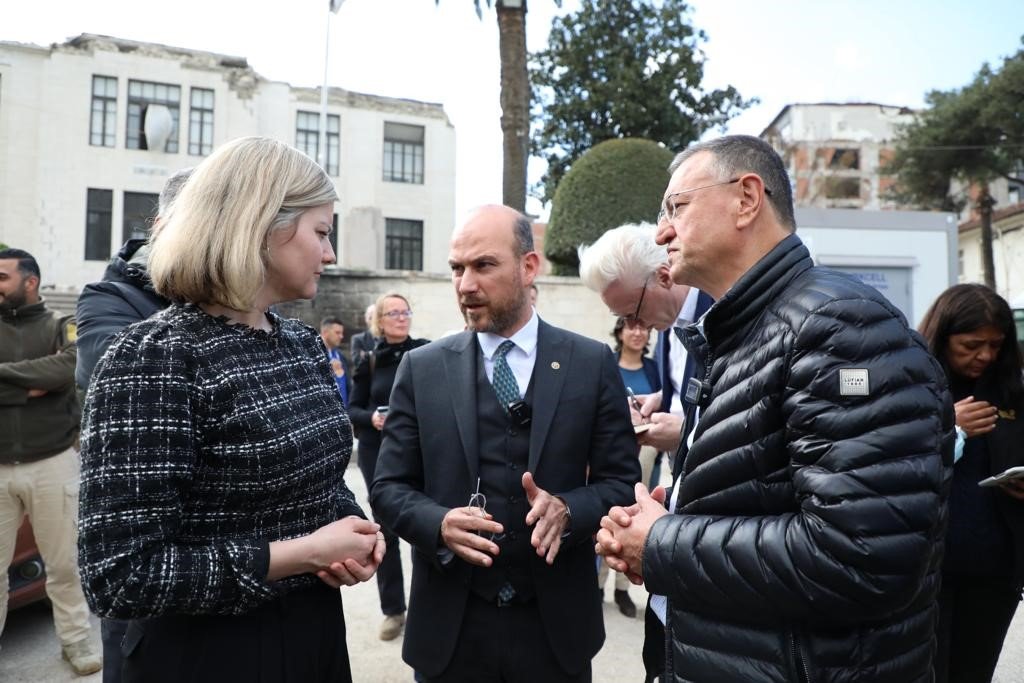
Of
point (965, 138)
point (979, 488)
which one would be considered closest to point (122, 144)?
point (979, 488)

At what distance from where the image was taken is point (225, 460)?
1624 mm

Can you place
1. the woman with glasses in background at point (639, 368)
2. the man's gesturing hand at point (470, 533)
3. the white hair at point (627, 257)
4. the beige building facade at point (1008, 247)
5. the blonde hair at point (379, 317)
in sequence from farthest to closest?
the beige building facade at point (1008, 247) → the woman with glasses in background at point (639, 368) → the blonde hair at point (379, 317) → the white hair at point (627, 257) → the man's gesturing hand at point (470, 533)

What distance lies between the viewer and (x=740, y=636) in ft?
4.99

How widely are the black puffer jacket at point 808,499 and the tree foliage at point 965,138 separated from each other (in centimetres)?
2990

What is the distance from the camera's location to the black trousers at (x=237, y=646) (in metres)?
1.63

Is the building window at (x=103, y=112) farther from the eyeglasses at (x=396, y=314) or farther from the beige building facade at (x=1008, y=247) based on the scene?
the beige building facade at (x=1008, y=247)

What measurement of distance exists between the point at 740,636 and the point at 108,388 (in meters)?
1.46

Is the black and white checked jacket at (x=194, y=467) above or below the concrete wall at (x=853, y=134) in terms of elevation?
below

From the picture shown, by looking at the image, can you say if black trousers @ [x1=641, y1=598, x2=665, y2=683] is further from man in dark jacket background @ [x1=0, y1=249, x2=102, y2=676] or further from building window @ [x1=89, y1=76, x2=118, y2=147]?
building window @ [x1=89, y1=76, x2=118, y2=147]

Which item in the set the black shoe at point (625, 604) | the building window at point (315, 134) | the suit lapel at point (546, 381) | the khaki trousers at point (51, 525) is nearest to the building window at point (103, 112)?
the building window at point (315, 134)

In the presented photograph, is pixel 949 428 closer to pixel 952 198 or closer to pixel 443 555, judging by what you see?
pixel 443 555

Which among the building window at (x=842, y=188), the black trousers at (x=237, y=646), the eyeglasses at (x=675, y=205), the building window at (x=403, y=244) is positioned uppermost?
the building window at (x=842, y=188)

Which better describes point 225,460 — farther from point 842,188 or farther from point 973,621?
point 842,188

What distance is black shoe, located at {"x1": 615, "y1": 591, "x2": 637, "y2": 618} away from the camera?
5100 mm
